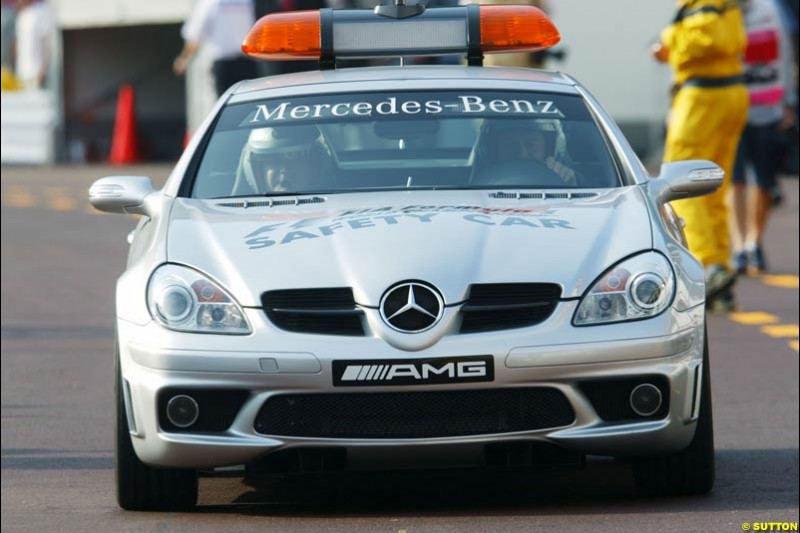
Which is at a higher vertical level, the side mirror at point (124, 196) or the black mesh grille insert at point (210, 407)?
the side mirror at point (124, 196)

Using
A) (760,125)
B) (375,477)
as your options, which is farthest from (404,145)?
(760,125)

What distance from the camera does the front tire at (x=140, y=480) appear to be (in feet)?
20.3

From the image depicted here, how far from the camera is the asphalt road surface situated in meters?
6.05

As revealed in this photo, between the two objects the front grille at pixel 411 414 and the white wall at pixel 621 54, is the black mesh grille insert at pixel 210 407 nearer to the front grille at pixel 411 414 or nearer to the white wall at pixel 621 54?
the front grille at pixel 411 414

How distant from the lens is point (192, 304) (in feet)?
19.7

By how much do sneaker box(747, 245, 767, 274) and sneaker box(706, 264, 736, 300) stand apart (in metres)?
2.62

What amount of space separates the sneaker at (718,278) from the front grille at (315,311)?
20.0ft

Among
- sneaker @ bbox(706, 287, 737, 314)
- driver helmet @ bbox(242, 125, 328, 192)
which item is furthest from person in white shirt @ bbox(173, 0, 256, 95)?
driver helmet @ bbox(242, 125, 328, 192)

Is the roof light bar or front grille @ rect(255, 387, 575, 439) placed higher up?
the roof light bar

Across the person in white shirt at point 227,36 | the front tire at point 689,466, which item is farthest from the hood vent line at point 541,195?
the person in white shirt at point 227,36

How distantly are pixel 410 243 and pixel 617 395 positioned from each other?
0.74 m

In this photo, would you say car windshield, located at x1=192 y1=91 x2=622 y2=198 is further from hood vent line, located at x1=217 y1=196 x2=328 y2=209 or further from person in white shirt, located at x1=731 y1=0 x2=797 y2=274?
person in white shirt, located at x1=731 y1=0 x2=797 y2=274

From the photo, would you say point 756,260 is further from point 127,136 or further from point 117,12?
point 117,12

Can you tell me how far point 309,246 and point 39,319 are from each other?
6.17 meters
